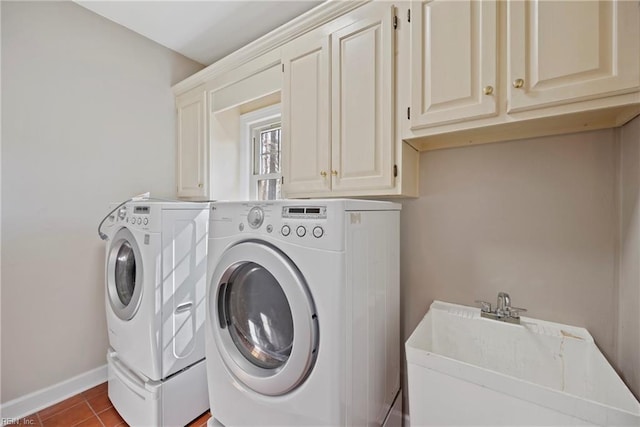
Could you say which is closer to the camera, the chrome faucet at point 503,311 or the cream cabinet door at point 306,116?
the chrome faucet at point 503,311

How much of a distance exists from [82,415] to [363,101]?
2.47 meters

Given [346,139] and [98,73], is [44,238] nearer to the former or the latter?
[98,73]

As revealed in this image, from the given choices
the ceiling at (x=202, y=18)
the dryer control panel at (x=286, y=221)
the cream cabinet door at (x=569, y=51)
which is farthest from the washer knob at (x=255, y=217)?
the ceiling at (x=202, y=18)

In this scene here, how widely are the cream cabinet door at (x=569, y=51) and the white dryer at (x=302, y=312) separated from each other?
68 centimetres

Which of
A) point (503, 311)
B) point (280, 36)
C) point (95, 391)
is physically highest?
point (280, 36)

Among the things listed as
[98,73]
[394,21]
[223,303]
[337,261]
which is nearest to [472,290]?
[337,261]

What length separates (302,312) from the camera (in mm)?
958

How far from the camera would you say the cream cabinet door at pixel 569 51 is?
81cm

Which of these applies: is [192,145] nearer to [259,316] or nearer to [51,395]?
[259,316]

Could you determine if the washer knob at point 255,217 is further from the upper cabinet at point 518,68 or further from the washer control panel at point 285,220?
the upper cabinet at point 518,68

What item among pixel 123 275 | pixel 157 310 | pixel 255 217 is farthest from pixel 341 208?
pixel 123 275

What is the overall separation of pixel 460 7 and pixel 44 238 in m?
2.62

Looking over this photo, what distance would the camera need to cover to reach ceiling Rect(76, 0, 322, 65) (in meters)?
1.81

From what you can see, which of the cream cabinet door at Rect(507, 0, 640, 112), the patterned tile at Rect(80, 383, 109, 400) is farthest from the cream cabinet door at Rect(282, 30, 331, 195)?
the patterned tile at Rect(80, 383, 109, 400)
